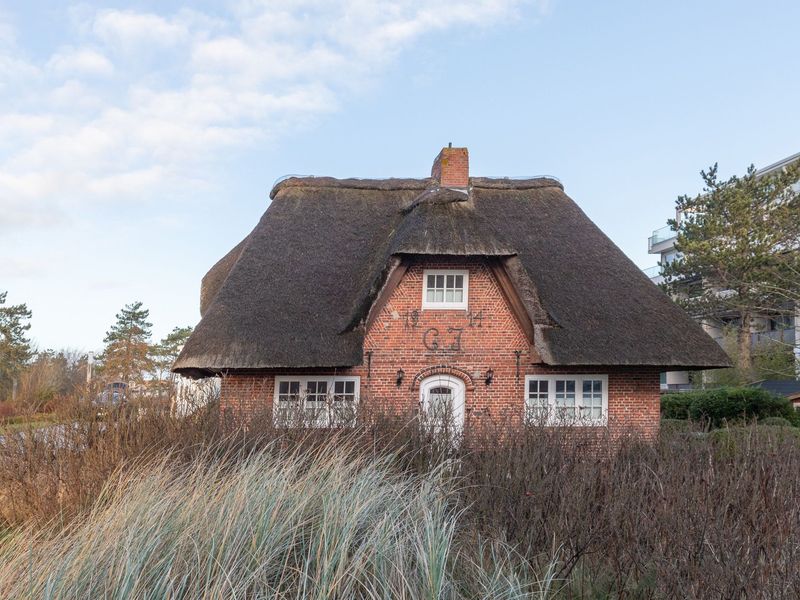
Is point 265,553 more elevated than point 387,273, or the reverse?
point 387,273

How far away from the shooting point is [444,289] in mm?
13953

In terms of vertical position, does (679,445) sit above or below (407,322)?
below

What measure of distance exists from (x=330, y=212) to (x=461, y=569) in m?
13.2

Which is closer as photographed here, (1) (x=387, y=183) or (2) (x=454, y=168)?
(2) (x=454, y=168)

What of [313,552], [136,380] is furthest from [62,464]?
[313,552]

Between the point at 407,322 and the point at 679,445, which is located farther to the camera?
the point at 407,322

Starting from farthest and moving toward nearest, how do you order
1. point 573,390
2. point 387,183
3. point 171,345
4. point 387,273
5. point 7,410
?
point 171,345, point 387,183, point 573,390, point 387,273, point 7,410

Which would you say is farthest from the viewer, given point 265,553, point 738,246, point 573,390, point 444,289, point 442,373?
point 738,246

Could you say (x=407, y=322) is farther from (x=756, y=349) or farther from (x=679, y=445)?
(x=756, y=349)

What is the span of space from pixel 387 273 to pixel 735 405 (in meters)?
14.6

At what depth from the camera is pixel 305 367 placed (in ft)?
42.9

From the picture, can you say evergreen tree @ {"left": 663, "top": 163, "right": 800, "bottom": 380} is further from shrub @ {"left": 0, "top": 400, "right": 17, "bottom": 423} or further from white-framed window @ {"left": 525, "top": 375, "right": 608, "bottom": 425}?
shrub @ {"left": 0, "top": 400, "right": 17, "bottom": 423}

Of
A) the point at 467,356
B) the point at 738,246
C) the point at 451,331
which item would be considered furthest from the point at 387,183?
the point at 738,246

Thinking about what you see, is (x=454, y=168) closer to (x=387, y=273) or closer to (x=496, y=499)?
(x=387, y=273)
